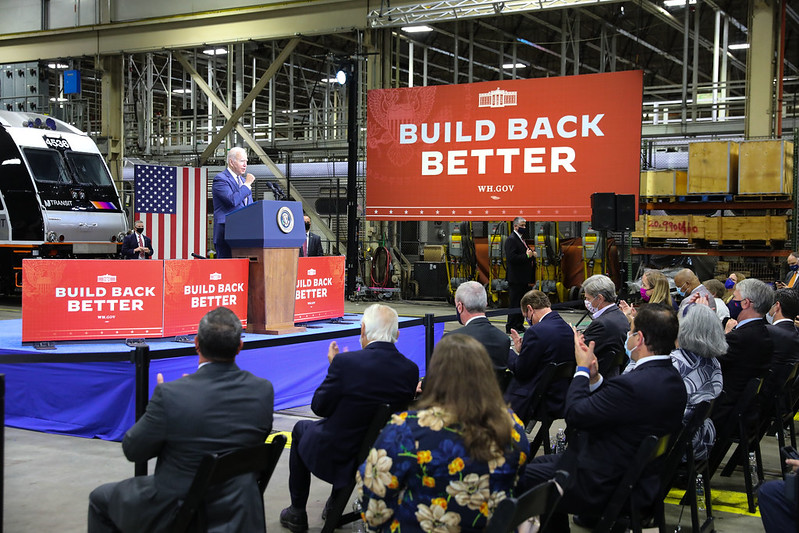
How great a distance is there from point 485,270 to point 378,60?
17.5 ft

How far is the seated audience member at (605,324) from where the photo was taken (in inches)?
231

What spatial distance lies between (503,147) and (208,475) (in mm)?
14144

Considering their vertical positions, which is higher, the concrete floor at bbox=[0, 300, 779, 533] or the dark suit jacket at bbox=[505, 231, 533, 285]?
the dark suit jacket at bbox=[505, 231, 533, 285]

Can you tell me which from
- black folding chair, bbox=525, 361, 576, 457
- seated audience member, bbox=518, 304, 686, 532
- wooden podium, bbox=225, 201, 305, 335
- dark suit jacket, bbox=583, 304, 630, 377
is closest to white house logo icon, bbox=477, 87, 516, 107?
wooden podium, bbox=225, 201, 305, 335

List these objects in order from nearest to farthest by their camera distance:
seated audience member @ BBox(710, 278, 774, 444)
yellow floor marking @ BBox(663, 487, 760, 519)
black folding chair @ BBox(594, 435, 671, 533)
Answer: black folding chair @ BBox(594, 435, 671, 533) < yellow floor marking @ BBox(663, 487, 760, 519) < seated audience member @ BBox(710, 278, 774, 444)

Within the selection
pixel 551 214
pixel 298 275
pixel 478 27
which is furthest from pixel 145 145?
pixel 298 275

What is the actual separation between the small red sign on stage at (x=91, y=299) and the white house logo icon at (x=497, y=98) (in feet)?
35.1

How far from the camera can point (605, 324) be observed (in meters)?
5.91

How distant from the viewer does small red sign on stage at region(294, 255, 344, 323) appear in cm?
882

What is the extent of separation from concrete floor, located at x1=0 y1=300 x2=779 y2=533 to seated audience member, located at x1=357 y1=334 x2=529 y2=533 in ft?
6.88

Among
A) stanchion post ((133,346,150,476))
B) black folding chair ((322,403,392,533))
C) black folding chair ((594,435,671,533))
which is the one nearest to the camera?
black folding chair ((594,435,671,533))

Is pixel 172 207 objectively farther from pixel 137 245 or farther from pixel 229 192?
pixel 229 192

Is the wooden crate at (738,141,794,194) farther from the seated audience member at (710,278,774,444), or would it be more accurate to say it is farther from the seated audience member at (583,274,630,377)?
the seated audience member at (710,278,774,444)

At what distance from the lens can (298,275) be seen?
8.77 metres
